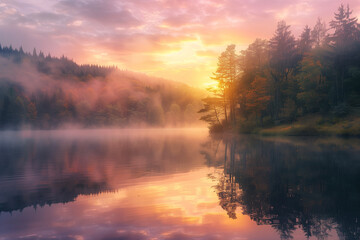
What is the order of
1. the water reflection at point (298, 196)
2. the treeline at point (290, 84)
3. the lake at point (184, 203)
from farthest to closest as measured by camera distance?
the treeline at point (290, 84) < the water reflection at point (298, 196) < the lake at point (184, 203)

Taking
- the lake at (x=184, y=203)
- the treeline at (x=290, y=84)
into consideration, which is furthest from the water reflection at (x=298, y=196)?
the treeline at (x=290, y=84)

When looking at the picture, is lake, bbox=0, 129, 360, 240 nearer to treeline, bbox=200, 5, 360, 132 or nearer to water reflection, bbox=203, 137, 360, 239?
water reflection, bbox=203, 137, 360, 239

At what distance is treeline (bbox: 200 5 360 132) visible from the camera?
61750 millimetres

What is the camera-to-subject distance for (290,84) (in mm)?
70500

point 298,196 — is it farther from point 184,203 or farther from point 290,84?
point 290,84

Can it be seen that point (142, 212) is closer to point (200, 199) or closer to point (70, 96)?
point (200, 199)

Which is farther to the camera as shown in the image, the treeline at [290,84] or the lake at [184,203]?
the treeline at [290,84]

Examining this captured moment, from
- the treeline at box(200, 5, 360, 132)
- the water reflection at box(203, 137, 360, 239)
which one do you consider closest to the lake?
the water reflection at box(203, 137, 360, 239)

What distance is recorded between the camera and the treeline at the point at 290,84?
61750 mm

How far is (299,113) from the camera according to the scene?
2717 inches

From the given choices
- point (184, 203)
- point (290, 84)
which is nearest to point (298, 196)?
point (184, 203)

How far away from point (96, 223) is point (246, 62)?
3535 inches

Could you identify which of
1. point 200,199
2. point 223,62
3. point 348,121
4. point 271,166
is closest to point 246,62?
point 223,62

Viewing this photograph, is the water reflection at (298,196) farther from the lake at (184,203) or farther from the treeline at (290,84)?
the treeline at (290,84)
